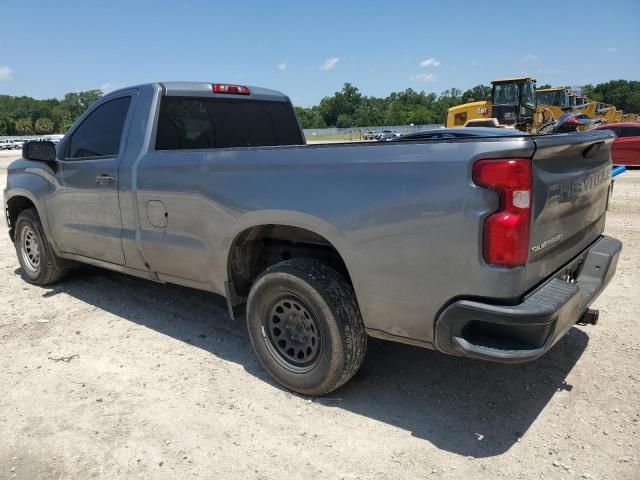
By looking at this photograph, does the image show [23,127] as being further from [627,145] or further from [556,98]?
[627,145]

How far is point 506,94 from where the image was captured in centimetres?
2000

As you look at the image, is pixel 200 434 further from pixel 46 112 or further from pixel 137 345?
pixel 46 112

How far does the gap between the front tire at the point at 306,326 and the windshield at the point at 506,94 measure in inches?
755

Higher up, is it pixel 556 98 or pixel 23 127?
pixel 23 127

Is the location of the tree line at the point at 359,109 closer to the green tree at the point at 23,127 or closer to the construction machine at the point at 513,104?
the green tree at the point at 23,127

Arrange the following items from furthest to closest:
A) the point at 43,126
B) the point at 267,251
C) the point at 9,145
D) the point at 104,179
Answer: the point at 43,126, the point at 9,145, the point at 104,179, the point at 267,251

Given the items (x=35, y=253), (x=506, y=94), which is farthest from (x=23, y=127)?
(x=35, y=253)

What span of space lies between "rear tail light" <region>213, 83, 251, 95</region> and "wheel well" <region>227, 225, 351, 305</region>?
169cm

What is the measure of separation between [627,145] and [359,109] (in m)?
95.8

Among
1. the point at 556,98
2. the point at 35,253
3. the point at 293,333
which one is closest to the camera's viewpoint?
the point at 293,333

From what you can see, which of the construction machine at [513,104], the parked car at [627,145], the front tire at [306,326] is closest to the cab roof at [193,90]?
the front tire at [306,326]

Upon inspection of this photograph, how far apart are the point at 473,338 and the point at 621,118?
112ft

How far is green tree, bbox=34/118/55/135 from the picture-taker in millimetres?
121812

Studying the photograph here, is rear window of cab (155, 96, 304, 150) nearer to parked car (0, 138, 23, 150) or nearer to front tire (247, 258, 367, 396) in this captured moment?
front tire (247, 258, 367, 396)
